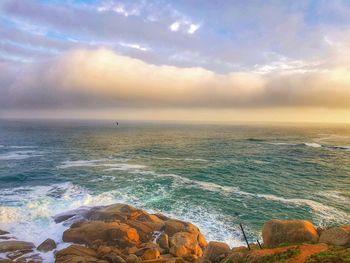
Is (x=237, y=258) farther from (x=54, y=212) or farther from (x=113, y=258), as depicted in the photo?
(x=54, y=212)

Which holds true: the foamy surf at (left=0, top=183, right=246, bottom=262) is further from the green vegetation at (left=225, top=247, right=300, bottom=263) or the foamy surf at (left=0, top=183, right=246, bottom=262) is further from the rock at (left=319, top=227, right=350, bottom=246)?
the green vegetation at (left=225, top=247, right=300, bottom=263)

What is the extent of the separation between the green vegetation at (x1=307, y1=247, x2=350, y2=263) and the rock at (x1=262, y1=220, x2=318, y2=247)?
3.85 metres

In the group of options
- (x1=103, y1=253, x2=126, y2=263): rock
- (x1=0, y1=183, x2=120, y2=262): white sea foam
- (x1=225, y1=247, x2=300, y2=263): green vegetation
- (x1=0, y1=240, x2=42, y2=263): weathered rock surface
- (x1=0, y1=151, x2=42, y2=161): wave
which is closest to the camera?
(x1=225, y1=247, x2=300, y2=263): green vegetation

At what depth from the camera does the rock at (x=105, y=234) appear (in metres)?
29.0

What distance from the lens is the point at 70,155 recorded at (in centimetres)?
8738

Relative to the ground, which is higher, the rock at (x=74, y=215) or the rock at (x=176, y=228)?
the rock at (x=176, y=228)

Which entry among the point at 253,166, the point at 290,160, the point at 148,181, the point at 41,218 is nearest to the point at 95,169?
the point at 148,181

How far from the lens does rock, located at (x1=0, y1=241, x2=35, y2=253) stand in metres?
27.2

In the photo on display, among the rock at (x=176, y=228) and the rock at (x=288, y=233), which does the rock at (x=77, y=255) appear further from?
the rock at (x=288, y=233)

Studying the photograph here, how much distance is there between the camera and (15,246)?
91.0 feet

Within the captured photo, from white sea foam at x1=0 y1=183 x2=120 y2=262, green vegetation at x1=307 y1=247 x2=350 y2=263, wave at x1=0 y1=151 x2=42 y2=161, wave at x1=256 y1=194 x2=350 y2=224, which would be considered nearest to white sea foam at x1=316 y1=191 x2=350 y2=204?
wave at x1=256 y1=194 x2=350 y2=224

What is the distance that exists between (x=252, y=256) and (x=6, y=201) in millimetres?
40383

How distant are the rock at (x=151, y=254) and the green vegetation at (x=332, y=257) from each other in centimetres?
1448

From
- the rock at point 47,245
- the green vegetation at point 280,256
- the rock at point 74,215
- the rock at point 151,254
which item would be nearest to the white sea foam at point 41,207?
the rock at point 47,245
